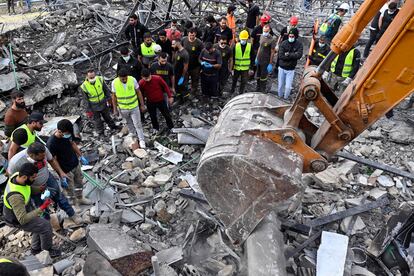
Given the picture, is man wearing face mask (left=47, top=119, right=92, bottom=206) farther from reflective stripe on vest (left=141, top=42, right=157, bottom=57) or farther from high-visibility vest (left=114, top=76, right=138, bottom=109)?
reflective stripe on vest (left=141, top=42, right=157, bottom=57)

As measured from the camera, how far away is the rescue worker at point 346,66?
27.0 ft

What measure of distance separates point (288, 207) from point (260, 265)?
4.72 feet

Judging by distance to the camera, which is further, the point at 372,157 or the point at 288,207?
the point at 372,157

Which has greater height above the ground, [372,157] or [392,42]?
[392,42]

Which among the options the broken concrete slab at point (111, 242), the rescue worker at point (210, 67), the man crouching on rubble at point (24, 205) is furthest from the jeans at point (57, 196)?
the rescue worker at point (210, 67)

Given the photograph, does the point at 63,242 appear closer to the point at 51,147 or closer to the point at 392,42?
the point at 51,147

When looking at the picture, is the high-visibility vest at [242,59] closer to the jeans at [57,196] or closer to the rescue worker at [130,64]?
the rescue worker at [130,64]

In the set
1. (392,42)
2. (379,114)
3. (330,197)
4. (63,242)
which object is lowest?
(63,242)

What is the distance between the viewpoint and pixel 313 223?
5.50 m

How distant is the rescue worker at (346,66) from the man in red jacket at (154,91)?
12.3ft

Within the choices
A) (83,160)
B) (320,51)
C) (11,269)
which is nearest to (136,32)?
(83,160)

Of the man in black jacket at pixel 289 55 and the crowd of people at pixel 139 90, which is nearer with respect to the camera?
the crowd of people at pixel 139 90

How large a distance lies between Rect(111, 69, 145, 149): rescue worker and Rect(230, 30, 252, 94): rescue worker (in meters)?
2.63

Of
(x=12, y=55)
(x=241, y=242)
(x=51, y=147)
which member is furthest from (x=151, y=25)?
(x=241, y=242)
